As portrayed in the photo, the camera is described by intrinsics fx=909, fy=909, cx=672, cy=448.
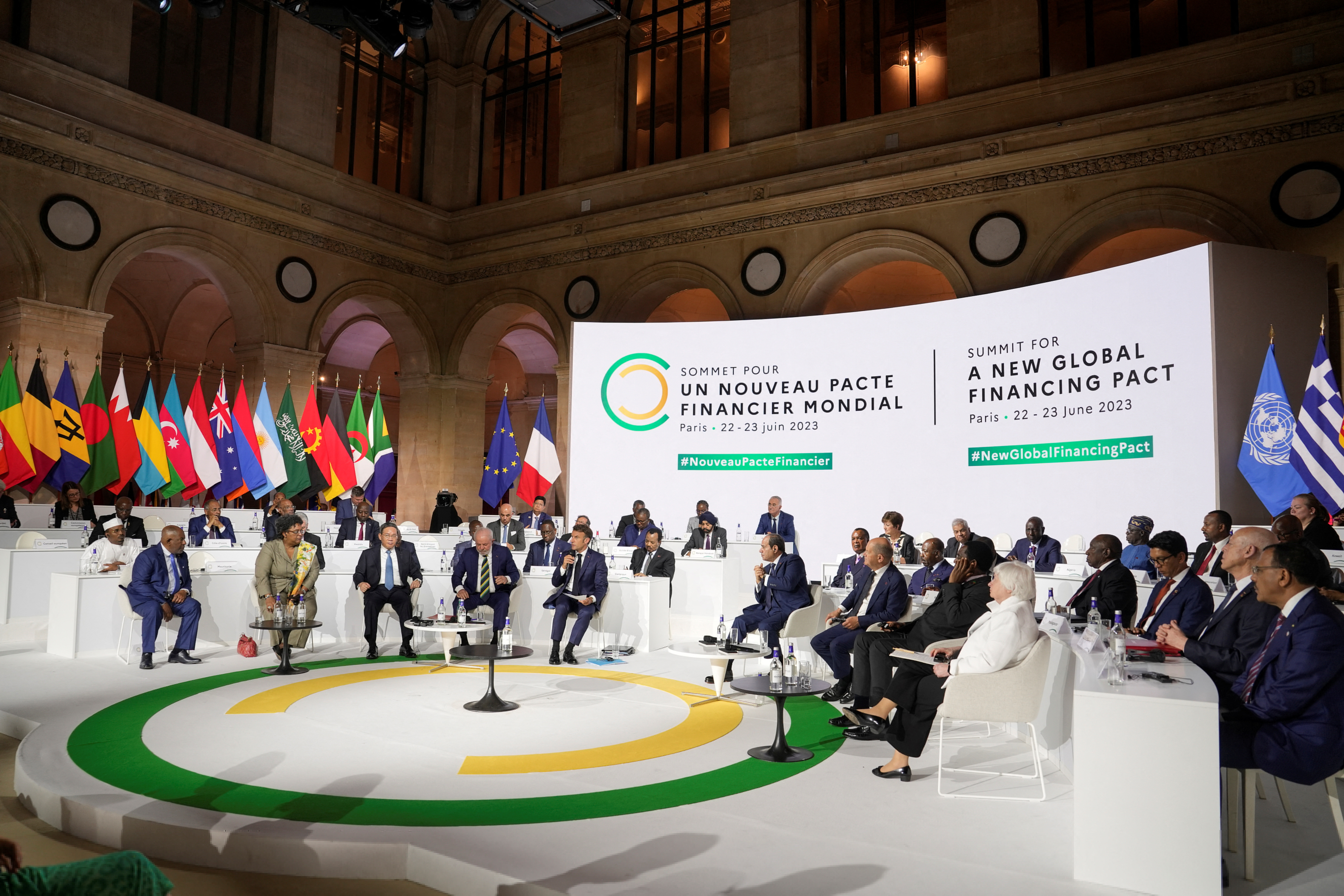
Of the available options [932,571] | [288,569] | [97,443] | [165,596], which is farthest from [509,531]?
[932,571]

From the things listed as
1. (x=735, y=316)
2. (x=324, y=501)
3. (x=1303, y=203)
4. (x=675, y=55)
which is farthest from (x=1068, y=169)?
(x=324, y=501)

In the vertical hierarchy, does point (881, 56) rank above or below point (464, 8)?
above

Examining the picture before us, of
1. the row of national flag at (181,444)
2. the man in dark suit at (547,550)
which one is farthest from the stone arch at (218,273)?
the man in dark suit at (547,550)

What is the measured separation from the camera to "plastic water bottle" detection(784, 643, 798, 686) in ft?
16.1

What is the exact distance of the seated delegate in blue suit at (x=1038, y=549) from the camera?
930cm

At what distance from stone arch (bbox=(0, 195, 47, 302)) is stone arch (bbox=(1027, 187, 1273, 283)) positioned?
13702 millimetres

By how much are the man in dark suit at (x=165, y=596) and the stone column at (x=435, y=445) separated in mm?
10062

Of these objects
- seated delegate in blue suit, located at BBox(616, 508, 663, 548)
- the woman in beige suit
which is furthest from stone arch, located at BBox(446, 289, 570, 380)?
the woman in beige suit

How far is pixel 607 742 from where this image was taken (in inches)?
209

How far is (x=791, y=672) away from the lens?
5043mm

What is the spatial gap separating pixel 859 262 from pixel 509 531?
6.89 m

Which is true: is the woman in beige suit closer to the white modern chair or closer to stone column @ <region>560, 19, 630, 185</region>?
the white modern chair

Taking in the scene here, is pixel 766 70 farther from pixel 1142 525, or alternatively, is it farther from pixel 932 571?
pixel 932 571

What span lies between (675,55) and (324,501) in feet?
36.3
